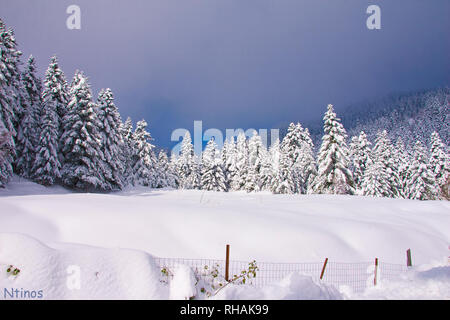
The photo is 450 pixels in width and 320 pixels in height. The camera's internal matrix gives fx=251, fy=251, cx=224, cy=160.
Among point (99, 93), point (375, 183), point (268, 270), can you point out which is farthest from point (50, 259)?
point (375, 183)

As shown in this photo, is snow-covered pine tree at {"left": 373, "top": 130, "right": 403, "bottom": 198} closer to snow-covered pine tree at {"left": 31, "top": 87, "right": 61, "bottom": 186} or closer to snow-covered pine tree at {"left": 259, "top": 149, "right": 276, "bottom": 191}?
snow-covered pine tree at {"left": 259, "top": 149, "right": 276, "bottom": 191}

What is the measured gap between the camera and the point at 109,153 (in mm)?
27500

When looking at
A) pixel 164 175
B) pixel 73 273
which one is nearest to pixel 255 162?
pixel 164 175

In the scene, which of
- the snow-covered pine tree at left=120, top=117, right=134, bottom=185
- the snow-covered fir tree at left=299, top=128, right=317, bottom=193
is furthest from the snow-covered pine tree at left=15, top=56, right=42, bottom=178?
the snow-covered fir tree at left=299, top=128, right=317, bottom=193

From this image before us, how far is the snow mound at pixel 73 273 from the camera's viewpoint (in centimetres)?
429

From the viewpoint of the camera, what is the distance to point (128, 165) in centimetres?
3609

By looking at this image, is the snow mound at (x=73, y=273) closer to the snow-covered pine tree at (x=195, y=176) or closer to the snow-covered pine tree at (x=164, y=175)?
the snow-covered pine tree at (x=164, y=175)

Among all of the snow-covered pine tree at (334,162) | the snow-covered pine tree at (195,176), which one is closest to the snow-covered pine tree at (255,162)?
the snow-covered pine tree at (195,176)

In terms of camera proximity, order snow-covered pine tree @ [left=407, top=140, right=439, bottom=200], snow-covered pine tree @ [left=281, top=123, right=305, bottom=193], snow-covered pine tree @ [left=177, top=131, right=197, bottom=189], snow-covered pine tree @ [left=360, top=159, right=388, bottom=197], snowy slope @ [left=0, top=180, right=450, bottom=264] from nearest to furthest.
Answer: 1. snowy slope @ [left=0, top=180, right=450, bottom=264]
2. snow-covered pine tree @ [left=360, top=159, right=388, bottom=197]
3. snow-covered pine tree @ [left=407, top=140, right=439, bottom=200]
4. snow-covered pine tree @ [left=281, top=123, right=305, bottom=193]
5. snow-covered pine tree @ [left=177, top=131, right=197, bottom=189]

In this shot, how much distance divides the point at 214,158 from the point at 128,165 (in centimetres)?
1652

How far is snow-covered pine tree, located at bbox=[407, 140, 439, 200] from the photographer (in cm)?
3500

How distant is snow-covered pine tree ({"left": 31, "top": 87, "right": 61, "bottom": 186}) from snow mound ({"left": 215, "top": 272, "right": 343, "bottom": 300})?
2505cm

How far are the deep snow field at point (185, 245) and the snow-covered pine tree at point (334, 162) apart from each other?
13629 mm
